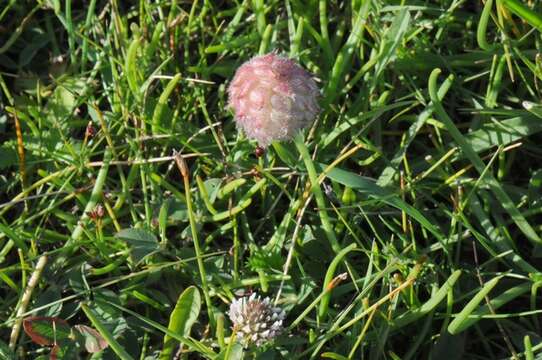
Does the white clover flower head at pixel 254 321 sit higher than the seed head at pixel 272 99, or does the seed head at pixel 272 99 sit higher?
the seed head at pixel 272 99

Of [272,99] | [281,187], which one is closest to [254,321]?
[281,187]

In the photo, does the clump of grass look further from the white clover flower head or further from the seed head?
the seed head

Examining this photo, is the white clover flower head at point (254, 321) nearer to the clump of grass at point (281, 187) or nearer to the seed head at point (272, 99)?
the clump of grass at point (281, 187)

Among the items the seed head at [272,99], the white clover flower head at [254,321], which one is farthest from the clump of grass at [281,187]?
the seed head at [272,99]

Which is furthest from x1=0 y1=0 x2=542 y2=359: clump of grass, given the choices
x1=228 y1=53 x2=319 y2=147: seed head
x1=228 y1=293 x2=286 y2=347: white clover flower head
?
x1=228 y1=53 x2=319 y2=147: seed head

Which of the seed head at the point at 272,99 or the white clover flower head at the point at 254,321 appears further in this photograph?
the white clover flower head at the point at 254,321

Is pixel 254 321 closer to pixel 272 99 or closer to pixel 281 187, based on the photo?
pixel 281 187
